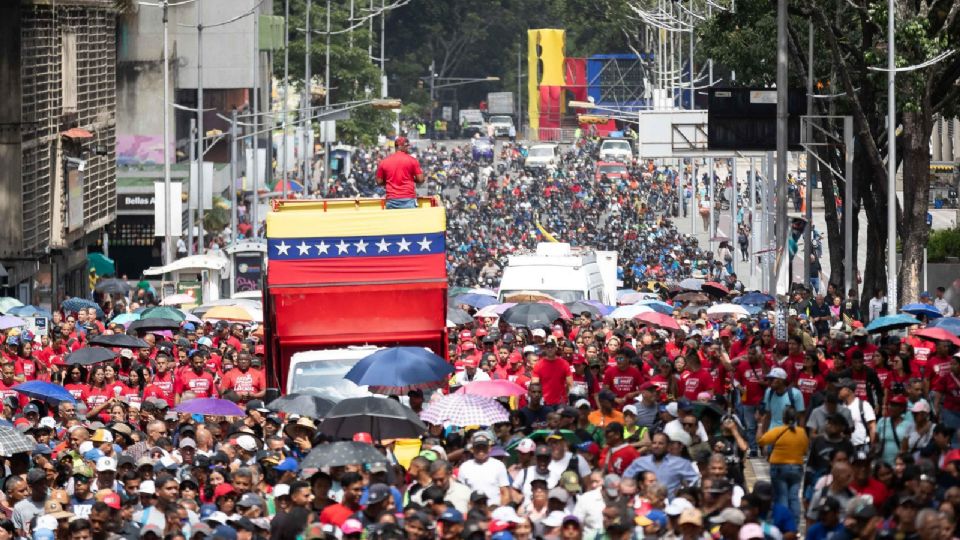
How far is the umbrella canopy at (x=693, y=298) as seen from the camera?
40.7 m

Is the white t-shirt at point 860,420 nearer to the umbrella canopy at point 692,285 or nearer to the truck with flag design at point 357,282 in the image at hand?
the truck with flag design at point 357,282

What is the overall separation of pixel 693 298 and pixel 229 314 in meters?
10.5

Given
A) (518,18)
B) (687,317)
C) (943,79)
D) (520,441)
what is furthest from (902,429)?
(518,18)

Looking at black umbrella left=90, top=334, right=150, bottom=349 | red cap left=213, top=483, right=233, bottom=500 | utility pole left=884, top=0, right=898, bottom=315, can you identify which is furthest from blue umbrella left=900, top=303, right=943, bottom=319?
red cap left=213, top=483, right=233, bottom=500

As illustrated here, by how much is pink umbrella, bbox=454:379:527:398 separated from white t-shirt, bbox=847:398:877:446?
355cm

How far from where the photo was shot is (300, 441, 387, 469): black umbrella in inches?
640

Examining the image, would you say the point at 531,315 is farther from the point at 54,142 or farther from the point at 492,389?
the point at 54,142

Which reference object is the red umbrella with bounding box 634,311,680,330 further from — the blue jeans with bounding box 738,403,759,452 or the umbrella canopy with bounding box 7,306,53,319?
the blue jeans with bounding box 738,403,759,452

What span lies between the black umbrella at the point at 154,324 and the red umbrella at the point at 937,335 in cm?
1218

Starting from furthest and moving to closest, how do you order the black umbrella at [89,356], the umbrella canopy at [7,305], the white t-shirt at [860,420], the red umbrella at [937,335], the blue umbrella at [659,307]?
the umbrella canopy at [7,305] → the blue umbrella at [659,307] → the black umbrella at [89,356] → the red umbrella at [937,335] → the white t-shirt at [860,420]

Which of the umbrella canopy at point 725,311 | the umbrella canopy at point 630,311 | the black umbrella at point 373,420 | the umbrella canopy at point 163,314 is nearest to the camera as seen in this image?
the black umbrella at point 373,420

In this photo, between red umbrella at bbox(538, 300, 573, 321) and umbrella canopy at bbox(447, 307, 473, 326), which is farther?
red umbrella at bbox(538, 300, 573, 321)

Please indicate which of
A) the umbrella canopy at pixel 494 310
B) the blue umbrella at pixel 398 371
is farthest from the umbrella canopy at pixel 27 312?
the blue umbrella at pixel 398 371

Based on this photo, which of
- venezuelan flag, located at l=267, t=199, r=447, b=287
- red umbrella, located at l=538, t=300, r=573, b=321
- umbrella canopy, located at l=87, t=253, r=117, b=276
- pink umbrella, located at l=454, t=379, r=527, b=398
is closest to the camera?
pink umbrella, located at l=454, t=379, r=527, b=398
